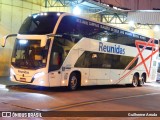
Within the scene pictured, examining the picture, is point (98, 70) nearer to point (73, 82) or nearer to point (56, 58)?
point (73, 82)

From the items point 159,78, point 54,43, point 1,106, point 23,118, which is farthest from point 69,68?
point 159,78

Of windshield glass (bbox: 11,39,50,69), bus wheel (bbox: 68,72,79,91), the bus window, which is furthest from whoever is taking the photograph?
Answer: bus wheel (bbox: 68,72,79,91)

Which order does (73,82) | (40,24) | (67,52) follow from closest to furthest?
(40,24) < (67,52) < (73,82)

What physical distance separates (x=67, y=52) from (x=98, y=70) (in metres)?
3.19

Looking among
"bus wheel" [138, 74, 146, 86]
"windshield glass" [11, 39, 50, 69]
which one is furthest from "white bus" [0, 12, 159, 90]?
"bus wheel" [138, 74, 146, 86]

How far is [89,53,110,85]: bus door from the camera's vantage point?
18500mm

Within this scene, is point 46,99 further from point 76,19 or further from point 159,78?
point 159,78

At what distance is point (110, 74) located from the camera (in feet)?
66.9

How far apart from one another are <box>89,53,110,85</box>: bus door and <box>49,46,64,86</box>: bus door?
9.16 feet

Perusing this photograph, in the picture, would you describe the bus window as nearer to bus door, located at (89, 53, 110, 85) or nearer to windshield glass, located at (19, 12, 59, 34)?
windshield glass, located at (19, 12, 59, 34)

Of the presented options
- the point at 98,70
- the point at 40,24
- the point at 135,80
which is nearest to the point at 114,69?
the point at 98,70

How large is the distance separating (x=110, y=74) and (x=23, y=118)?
11.7 m

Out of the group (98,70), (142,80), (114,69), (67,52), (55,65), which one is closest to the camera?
(55,65)

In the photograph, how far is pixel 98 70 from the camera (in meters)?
19.0
